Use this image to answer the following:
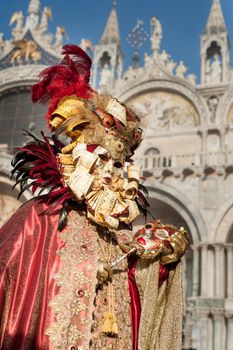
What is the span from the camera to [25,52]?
662 inches

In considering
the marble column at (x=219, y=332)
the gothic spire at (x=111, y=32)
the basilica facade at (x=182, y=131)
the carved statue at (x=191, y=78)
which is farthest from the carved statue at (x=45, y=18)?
the marble column at (x=219, y=332)

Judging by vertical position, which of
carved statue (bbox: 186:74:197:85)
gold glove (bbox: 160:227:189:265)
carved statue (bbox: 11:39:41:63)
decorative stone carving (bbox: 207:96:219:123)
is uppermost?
carved statue (bbox: 11:39:41:63)

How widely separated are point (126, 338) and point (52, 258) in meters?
0.55

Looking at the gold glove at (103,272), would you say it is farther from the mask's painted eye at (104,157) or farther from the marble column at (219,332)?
the marble column at (219,332)

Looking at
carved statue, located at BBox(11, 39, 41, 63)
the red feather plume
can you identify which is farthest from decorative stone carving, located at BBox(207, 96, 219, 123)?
the red feather plume

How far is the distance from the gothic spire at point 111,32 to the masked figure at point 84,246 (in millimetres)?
13937

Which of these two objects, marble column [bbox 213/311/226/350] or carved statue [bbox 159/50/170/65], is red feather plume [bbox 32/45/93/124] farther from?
carved statue [bbox 159/50/170/65]

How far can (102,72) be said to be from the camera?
15750 mm

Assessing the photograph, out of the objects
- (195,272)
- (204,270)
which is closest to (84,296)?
(204,270)

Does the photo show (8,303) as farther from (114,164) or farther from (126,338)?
(114,164)

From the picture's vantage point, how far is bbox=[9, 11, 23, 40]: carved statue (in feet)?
57.1

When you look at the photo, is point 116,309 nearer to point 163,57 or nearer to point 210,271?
point 210,271

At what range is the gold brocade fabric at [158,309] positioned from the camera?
2410mm

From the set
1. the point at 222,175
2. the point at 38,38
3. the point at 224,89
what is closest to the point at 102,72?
the point at 38,38
